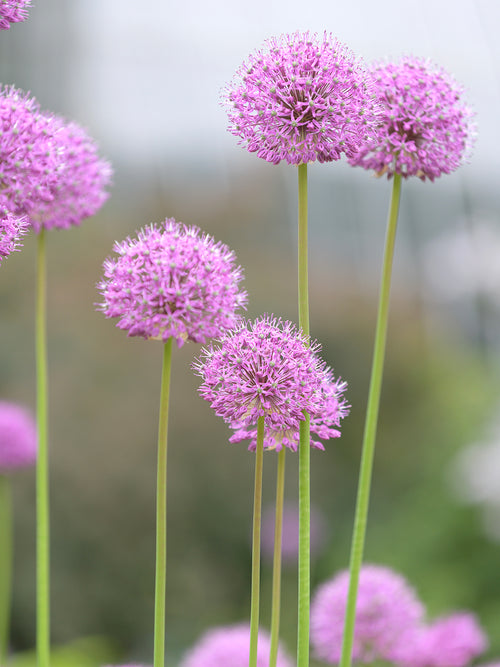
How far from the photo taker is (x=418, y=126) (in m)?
1.59

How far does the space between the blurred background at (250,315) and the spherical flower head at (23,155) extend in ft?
16.5

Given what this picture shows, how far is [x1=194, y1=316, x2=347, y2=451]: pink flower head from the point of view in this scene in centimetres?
133

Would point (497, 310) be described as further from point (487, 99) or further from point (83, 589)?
point (83, 589)

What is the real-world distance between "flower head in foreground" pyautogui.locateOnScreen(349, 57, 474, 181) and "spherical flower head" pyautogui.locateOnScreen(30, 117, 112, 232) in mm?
657

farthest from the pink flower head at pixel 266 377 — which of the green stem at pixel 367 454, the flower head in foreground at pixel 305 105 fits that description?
the flower head in foreground at pixel 305 105

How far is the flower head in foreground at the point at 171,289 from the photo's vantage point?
4.25 feet

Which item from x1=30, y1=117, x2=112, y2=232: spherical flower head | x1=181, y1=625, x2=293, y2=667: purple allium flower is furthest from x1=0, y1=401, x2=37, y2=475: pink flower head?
x1=30, y1=117, x2=112, y2=232: spherical flower head

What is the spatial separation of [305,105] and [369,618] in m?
1.23

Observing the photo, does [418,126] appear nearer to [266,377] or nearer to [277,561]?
[266,377]

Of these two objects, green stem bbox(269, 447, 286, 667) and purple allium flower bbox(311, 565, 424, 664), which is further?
purple allium flower bbox(311, 565, 424, 664)

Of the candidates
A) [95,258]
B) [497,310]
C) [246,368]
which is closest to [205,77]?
[497,310]

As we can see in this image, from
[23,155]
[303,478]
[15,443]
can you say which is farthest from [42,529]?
[15,443]

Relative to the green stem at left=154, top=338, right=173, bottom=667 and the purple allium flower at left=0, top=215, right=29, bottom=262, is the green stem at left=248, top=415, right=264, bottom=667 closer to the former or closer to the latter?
the green stem at left=154, top=338, right=173, bottom=667

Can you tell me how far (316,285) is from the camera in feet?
35.3
